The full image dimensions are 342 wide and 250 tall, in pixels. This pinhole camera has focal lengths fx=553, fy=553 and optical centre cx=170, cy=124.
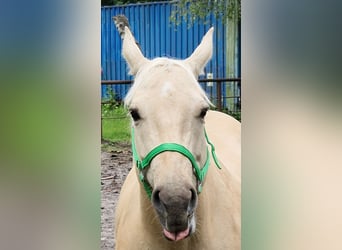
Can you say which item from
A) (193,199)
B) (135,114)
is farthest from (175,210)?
(135,114)

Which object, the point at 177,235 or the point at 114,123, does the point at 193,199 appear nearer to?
the point at 177,235

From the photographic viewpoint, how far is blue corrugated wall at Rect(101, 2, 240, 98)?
47.4 inches

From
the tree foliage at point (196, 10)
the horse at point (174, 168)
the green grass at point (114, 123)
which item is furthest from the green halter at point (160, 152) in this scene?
the tree foliage at point (196, 10)

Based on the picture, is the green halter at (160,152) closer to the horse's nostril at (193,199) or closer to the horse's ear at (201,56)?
the horse's nostril at (193,199)

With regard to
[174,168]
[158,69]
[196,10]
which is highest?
[196,10]

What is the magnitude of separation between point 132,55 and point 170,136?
23 cm

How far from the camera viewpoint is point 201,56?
1.15m

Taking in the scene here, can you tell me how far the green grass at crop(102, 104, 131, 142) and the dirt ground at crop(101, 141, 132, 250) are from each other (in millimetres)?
16

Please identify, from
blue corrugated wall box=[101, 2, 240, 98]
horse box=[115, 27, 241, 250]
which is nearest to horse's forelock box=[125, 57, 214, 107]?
horse box=[115, 27, 241, 250]
